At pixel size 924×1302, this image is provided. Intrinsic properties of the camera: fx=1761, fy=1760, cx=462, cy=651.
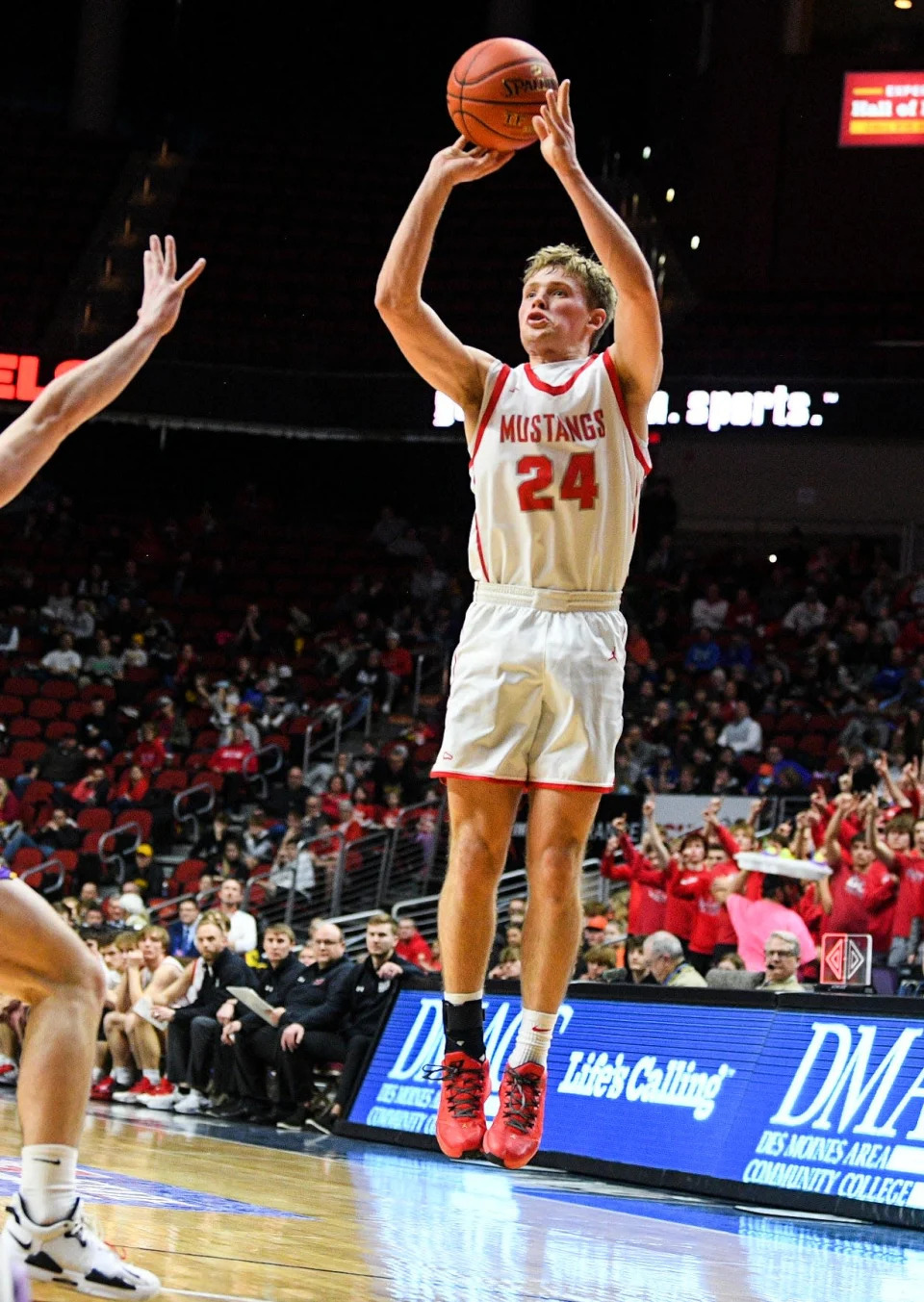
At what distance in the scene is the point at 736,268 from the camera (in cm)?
2731

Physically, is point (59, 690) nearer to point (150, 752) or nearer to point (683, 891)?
point (150, 752)

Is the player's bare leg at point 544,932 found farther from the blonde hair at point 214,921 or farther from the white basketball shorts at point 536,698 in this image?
the blonde hair at point 214,921

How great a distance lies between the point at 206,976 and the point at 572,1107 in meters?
4.65

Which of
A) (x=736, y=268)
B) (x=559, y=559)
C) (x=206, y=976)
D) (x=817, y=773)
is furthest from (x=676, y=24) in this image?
(x=559, y=559)

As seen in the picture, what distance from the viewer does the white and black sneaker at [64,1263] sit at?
14.7 feet

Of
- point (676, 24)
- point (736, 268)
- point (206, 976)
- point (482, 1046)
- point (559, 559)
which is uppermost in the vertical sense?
point (676, 24)

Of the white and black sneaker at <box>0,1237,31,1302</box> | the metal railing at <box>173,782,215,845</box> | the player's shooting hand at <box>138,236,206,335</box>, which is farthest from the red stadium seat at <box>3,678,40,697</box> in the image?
the white and black sneaker at <box>0,1237,31,1302</box>

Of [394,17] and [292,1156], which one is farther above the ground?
[394,17]

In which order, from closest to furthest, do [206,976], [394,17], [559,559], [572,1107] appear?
[559,559] < [572,1107] < [206,976] < [394,17]

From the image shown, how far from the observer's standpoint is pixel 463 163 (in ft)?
18.4

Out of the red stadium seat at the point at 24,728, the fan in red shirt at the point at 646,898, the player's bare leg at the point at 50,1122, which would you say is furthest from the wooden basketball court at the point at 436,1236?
the red stadium seat at the point at 24,728

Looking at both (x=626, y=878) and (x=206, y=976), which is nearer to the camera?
(x=206, y=976)

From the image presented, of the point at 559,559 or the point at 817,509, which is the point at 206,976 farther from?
the point at 817,509

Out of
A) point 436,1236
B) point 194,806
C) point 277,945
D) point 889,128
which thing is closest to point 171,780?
point 194,806
